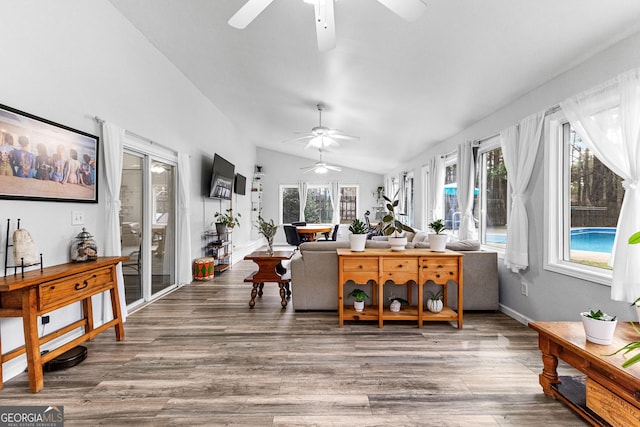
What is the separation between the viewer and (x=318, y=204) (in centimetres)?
1060

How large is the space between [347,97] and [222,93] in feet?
7.69

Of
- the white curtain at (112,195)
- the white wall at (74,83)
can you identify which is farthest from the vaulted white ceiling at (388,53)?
the white curtain at (112,195)

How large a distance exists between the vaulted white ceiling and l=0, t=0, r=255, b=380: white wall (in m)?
0.38

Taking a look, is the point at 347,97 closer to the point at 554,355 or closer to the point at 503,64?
the point at 503,64

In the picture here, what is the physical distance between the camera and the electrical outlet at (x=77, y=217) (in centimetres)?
274

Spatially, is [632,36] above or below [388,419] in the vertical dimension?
above

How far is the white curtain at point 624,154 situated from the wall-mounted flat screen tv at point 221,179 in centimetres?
518

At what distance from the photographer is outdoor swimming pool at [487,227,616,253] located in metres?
2.62

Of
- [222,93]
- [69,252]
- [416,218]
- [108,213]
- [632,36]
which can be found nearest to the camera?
[632,36]

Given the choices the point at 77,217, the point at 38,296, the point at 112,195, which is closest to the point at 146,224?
the point at 112,195

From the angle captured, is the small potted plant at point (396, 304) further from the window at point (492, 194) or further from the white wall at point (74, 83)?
the white wall at point (74, 83)

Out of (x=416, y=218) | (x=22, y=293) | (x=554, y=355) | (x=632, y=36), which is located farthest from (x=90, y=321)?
(x=416, y=218)

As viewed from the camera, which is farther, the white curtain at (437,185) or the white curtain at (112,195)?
the white curtain at (437,185)

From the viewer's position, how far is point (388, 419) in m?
1.80
